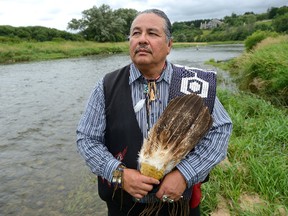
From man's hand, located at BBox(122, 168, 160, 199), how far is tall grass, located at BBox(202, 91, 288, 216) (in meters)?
1.80

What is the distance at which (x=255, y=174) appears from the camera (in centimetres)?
387

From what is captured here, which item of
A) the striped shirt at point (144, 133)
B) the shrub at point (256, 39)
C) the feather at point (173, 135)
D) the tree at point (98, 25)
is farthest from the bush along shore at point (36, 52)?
the feather at point (173, 135)

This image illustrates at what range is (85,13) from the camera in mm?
57906

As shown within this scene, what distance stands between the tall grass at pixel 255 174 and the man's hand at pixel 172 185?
1.64 meters

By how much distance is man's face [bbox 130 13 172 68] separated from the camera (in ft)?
6.61

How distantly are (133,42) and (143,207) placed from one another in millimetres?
1160

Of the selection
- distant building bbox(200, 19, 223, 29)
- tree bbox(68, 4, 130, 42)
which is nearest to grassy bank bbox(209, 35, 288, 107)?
tree bbox(68, 4, 130, 42)

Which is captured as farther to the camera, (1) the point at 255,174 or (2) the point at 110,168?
(1) the point at 255,174

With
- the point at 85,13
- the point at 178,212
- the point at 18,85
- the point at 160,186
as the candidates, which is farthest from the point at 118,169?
the point at 85,13

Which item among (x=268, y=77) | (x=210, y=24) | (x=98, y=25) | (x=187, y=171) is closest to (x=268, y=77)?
(x=268, y=77)

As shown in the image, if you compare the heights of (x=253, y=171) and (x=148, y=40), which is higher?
(x=148, y=40)

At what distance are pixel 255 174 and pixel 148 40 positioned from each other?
2662mm

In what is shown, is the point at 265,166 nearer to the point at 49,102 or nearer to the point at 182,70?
the point at 182,70

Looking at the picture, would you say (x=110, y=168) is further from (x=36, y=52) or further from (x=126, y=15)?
(x=126, y=15)
